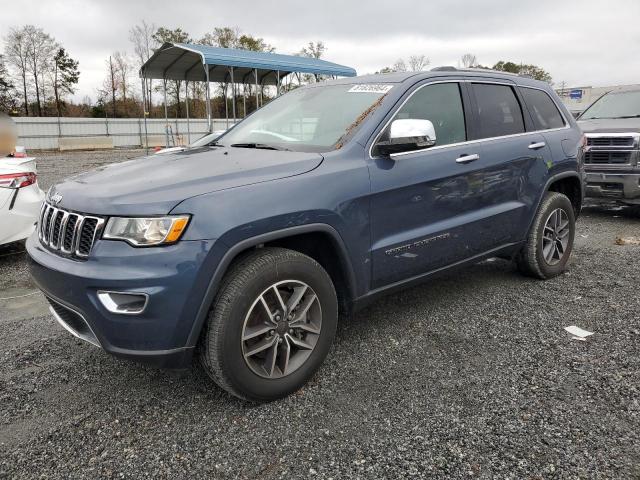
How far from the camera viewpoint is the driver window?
3.39m

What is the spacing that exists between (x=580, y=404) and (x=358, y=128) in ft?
6.52

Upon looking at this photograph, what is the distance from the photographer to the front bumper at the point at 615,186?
23.1ft

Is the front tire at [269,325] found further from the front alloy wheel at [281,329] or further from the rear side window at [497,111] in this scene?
the rear side window at [497,111]

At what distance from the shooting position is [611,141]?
7.36m

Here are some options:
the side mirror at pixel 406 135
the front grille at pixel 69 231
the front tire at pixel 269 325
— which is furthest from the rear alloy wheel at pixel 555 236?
the front grille at pixel 69 231

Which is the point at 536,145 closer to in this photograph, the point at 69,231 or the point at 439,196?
the point at 439,196

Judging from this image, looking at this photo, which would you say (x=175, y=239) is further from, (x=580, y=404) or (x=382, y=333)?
(x=580, y=404)

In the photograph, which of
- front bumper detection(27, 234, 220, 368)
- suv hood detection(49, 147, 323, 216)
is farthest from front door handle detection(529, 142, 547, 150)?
front bumper detection(27, 234, 220, 368)

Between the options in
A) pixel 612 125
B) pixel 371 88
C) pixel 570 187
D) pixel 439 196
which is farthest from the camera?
pixel 612 125

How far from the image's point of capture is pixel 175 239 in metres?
2.25

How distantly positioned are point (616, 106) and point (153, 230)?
880 centimetres

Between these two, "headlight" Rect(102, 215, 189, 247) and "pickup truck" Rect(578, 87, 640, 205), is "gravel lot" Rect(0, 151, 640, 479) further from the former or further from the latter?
"pickup truck" Rect(578, 87, 640, 205)

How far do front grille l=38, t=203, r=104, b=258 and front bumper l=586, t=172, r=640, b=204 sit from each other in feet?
23.8

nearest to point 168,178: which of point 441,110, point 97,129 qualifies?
point 441,110
